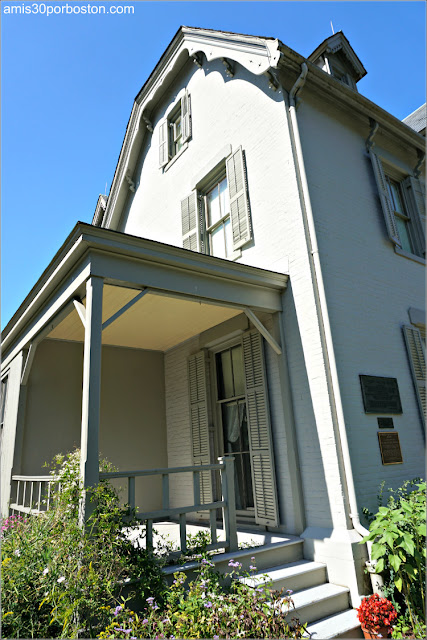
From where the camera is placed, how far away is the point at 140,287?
15.4 feet

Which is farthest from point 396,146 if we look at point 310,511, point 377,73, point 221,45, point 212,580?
point 212,580

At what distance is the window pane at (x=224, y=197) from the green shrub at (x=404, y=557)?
533 cm

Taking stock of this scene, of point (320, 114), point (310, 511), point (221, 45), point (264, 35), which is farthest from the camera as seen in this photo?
point (221, 45)

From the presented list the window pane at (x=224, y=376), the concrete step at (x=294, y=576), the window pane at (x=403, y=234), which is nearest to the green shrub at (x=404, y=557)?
the concrete step at (x=294, y=576)

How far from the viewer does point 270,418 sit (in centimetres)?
559

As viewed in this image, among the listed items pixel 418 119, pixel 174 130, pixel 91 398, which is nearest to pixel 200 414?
pixel 91 398

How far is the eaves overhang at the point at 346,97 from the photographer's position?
20.2ft

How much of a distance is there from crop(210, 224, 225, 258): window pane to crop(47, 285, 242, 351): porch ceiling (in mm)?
1483

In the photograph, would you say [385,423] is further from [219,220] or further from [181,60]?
[181,60]

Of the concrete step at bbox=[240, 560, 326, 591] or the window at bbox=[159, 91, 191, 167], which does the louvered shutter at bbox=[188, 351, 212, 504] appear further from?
the window at bbox=[159, 91, 191, 167]

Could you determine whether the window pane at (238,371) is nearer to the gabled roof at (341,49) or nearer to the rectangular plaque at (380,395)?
the rectangular plaque at (380,395)

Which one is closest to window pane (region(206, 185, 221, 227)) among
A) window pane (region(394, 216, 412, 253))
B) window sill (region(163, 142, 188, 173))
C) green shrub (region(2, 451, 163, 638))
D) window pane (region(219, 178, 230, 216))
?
window pane (region(219, 178, 230, 216))

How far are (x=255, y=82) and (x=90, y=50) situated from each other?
8.82 feet

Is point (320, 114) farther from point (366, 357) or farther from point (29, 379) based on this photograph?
point (29, 379)
